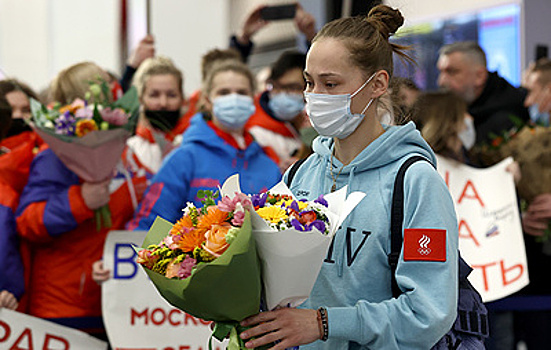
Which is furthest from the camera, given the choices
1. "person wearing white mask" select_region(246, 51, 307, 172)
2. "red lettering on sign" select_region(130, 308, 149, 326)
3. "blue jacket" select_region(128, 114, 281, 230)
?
"person wearing white mask" select_region(246, 51, 307, 172)

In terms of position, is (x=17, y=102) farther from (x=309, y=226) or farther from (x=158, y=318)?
(x=309, y=226)

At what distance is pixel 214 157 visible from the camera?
408 centimetres

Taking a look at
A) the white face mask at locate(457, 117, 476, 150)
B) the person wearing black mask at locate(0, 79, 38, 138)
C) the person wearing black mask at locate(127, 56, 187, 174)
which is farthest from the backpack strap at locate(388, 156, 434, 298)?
the white face mask at locate(457, 117, 476, 150)

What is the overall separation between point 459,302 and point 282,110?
9.60 ft

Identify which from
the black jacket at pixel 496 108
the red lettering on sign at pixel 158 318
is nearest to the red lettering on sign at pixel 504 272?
the black jacket at pixel 496 108

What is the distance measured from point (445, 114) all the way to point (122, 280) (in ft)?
6.49

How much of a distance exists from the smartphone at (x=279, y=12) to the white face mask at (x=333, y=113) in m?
3.42

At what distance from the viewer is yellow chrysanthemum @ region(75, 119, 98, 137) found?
3.74m

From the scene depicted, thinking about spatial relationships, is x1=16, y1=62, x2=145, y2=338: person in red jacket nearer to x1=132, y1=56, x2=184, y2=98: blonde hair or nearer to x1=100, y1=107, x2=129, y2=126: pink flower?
x1=100, y1=107, x2=129, y2=126: pink flower

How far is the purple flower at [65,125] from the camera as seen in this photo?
3.74 meters

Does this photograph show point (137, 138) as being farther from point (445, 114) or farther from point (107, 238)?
point (445, 114)

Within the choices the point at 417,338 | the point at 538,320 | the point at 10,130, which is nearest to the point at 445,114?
the point at 538,320

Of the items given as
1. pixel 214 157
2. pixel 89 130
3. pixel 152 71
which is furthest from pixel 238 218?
pixel 152 71

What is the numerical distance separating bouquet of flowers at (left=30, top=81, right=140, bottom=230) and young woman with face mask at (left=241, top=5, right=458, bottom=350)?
1539 mm
